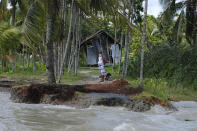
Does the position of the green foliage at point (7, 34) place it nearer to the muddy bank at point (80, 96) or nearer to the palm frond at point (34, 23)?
the palm frond at point (34, 23)

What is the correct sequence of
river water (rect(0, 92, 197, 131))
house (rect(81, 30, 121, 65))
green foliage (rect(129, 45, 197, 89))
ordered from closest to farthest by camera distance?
river water (rect(0, 92, 197, 131)) → green foliage (rect(129, 45, 197, 89)) → house (rect(81, 30, 121, 65))

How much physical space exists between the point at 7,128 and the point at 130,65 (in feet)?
37.4

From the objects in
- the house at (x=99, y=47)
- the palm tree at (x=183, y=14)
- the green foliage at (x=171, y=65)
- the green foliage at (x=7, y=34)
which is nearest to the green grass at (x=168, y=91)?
the green foliage at (x=171, y=65)

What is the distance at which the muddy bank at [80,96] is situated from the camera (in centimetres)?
697

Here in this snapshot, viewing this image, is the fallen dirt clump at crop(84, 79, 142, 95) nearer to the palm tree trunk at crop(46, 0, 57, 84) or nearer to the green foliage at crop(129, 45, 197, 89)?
the palm tree trunk at crop(46, 0, 57, 84)

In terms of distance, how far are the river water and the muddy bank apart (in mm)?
264

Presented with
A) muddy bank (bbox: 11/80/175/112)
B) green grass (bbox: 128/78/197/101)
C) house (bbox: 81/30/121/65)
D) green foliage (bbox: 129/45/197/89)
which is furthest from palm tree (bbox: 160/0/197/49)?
muddy bank (bbox: 11/80/175/112)

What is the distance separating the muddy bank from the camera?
6.97 metres

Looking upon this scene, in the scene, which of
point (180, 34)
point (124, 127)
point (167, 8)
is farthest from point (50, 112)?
point (167, 8)

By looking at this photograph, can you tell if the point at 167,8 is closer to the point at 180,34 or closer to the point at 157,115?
the point at 180,34

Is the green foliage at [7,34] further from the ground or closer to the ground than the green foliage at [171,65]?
further from the ground

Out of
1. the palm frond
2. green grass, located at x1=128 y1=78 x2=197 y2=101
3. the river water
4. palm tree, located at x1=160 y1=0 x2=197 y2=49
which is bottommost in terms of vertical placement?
the river water

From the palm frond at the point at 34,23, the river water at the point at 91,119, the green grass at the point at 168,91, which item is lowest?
the river water at the point at 91,119

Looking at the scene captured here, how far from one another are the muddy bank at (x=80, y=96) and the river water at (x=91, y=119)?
26 centimetres
